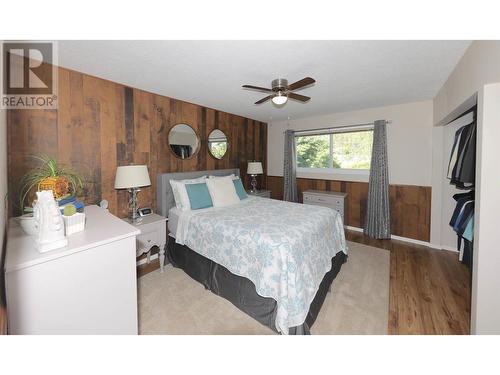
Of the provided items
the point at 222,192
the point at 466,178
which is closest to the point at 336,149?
the point at 466,178

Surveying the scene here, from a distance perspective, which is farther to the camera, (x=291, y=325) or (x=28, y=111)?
(x=28, y=111)

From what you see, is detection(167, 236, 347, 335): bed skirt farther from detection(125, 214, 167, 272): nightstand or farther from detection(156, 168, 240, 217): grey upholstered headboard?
detection(156, 168, 240, 217): grey upholstered headboard

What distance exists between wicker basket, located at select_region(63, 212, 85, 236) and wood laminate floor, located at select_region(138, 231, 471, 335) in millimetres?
1566

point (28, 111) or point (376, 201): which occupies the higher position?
point (28, 111)

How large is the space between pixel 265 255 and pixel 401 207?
3104 mm

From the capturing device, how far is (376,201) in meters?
3.58

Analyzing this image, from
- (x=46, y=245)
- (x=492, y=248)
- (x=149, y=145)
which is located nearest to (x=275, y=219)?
(x=492, y=248)

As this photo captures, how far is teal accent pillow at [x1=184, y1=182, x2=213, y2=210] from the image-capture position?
2.71 meters

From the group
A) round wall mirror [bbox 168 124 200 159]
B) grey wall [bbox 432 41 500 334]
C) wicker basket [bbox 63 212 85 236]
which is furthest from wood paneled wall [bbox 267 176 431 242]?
wicker basket [bbox 63 212 85 236]

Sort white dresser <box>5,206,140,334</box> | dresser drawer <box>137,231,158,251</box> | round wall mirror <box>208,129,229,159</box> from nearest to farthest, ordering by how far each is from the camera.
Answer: white dresser <box>5,206,140,334</box> → dresser drawer <box>137,231,158,251</box> → round wall mirror <box>208,129,229,159</box>

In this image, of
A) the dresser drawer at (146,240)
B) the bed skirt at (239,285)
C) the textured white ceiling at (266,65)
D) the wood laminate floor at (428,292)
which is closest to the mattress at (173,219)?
the bed skirt at (239,285)
